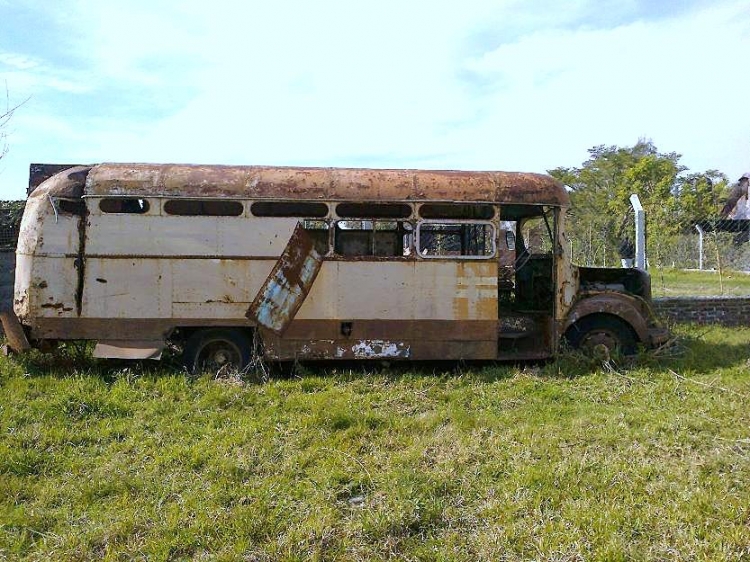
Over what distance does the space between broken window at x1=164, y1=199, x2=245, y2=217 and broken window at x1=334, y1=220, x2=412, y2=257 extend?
126 centimetres

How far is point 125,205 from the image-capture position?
645 cm

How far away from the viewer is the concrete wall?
9422 mm

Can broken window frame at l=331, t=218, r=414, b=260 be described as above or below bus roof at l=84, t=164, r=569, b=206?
below

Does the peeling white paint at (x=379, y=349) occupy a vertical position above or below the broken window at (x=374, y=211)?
below

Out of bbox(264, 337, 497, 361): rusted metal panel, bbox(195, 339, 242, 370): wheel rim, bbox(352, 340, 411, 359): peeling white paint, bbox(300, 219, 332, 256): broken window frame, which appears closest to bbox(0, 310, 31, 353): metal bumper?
bbox(195, 339, 242, 370): wheel rim

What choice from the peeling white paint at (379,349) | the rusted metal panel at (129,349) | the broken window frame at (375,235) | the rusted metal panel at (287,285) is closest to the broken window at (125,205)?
the rusted metal panel at (129,349)

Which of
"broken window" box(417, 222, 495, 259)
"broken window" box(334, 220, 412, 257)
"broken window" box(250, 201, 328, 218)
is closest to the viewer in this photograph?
"broken window" box(250, 201, 328, 218)

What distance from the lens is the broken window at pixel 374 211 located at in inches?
260

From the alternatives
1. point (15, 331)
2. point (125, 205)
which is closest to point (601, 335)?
point (125, 205)

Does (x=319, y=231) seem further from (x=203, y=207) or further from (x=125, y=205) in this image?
(x=125, y=205)

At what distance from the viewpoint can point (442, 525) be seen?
142 inches

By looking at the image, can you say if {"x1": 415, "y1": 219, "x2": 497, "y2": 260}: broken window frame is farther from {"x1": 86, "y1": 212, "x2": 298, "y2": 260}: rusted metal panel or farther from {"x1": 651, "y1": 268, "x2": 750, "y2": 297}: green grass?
{"x1": 651, "y1": 268, "x2": 750, "y2": 297}: green grass

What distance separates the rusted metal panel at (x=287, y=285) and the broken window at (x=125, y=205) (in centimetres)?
168

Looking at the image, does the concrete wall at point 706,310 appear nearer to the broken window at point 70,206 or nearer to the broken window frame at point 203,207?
the broken window frame at point 203,207
